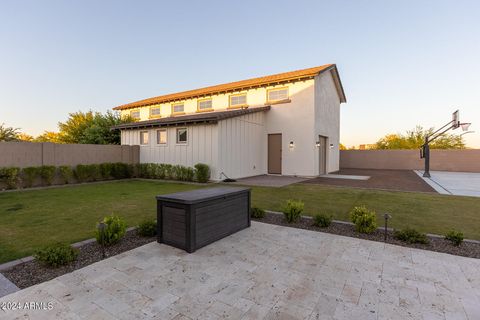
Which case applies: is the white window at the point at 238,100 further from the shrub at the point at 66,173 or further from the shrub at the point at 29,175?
the shrub at the point at 29,175

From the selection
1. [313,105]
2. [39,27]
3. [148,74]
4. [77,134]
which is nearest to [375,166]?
[313,105]

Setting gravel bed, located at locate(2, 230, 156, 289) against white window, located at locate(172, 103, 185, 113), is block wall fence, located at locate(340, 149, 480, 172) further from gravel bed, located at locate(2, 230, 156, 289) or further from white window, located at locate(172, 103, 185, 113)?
gravel bed, located at locate(2, 230, 156, 289)

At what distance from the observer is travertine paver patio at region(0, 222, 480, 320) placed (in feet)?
6.75

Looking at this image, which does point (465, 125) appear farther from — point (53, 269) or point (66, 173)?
point (66, 173)

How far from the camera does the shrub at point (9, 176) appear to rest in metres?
9.16

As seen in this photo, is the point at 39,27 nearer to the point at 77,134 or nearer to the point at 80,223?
the point at 80,223

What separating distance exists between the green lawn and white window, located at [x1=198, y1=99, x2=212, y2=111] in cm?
1048

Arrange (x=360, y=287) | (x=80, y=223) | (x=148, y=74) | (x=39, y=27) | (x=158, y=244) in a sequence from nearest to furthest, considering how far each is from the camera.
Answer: (x=360, y=287)
(x=158, y=244)
(x=80, y=223)
(x=39, y=27)
(x=148, y=74)

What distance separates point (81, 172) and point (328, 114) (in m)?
16.2

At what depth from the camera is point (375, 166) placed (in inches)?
896

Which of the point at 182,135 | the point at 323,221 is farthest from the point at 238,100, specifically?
the point at 323,221

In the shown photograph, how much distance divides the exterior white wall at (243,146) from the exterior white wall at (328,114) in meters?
3.51

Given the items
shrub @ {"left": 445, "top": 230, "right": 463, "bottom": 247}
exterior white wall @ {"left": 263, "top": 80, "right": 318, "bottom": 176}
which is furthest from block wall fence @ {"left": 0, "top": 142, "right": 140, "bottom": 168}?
shrub @ {"left": 445, "top": 230, "right": 463, "bottom": 247}

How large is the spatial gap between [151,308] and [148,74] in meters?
18.4
